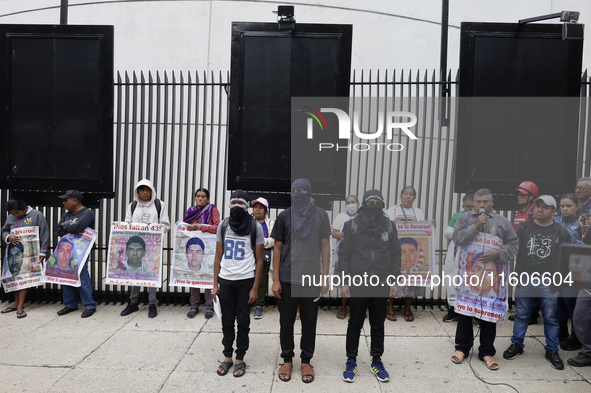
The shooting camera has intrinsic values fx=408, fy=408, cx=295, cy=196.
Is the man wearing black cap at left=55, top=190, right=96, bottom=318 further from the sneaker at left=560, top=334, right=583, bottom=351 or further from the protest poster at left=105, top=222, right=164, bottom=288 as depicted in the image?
the sneaker at left=560, top=334, right=583, bottom=351

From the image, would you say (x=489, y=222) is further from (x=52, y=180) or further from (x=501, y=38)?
(x=52, y=180)

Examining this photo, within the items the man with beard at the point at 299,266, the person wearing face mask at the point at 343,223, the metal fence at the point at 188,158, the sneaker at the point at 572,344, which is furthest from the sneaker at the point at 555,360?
the man with beard at the point at 299,266

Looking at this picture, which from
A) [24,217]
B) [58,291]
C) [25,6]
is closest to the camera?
[24,217]

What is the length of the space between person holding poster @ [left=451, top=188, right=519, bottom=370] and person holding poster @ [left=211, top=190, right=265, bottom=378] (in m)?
2.46

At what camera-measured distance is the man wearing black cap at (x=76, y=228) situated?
6.32 meters

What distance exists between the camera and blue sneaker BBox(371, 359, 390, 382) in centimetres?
436

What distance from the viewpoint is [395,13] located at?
35.1 ft

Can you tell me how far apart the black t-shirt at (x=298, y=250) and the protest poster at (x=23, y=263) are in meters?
4.34

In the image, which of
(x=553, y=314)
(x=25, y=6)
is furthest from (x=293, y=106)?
(x=25, y=6)

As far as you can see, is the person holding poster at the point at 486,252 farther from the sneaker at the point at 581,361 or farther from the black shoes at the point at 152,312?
the black shoes at the point at 152,312

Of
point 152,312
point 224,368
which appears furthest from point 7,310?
point 224,368

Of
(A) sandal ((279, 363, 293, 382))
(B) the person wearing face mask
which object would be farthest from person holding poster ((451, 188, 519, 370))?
(A) sandal ((279, 363, 293, 382))

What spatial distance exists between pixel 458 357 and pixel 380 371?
1.06 m

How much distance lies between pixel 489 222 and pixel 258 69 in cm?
378
